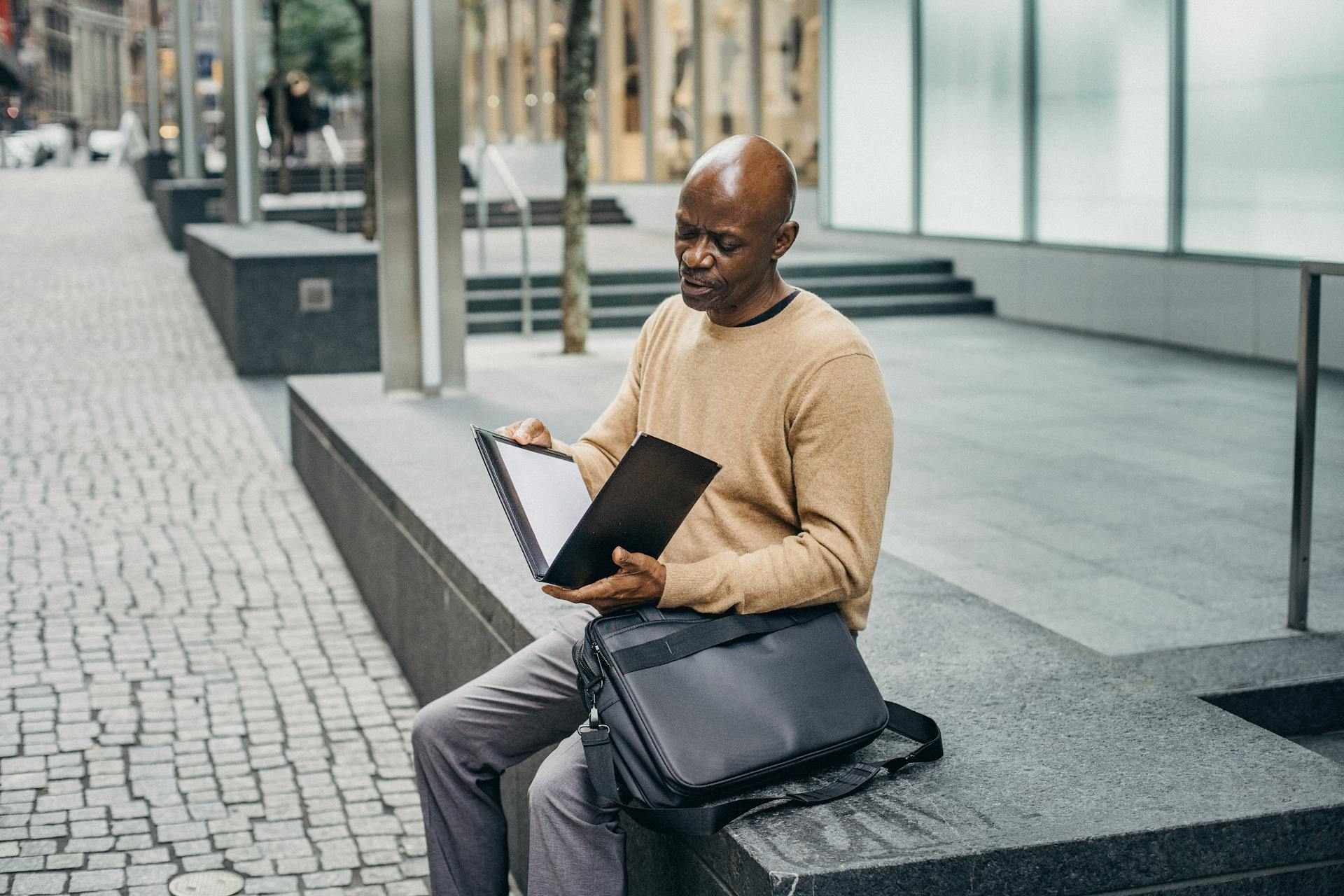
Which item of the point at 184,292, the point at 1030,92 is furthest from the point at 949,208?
the point at 184,292

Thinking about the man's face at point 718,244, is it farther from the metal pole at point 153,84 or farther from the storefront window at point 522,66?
the metal pole at point 153,84

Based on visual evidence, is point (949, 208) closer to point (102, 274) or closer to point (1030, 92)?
point (1030, 92)

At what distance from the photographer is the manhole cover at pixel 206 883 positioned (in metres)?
4.06

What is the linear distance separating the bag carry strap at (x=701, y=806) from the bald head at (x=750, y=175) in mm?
895

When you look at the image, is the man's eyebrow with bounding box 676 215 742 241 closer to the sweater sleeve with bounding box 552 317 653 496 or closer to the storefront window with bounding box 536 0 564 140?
the sweater sleeve with bounding box 552 317 653 496

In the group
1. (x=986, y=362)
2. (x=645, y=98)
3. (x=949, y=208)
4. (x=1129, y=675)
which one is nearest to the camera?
(x=1129, y=675)

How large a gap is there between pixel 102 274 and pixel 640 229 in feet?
25.7

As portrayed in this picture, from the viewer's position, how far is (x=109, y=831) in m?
4.43

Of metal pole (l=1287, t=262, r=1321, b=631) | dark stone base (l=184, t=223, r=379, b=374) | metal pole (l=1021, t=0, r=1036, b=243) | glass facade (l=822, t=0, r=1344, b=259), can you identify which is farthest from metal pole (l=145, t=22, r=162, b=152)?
metal pole (l=1287, t=262, r=1321, b=631)

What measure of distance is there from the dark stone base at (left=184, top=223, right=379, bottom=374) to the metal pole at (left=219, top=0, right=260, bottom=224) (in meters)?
5.50

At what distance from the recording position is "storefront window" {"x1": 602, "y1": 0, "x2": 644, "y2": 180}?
28375mm

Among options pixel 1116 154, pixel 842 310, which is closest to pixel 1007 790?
pixel 1116 154

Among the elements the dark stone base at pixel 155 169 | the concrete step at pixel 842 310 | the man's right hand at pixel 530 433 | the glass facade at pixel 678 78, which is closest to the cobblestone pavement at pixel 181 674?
the man's right hand at pixel 530 433

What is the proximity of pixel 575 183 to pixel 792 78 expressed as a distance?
36.0 feet
